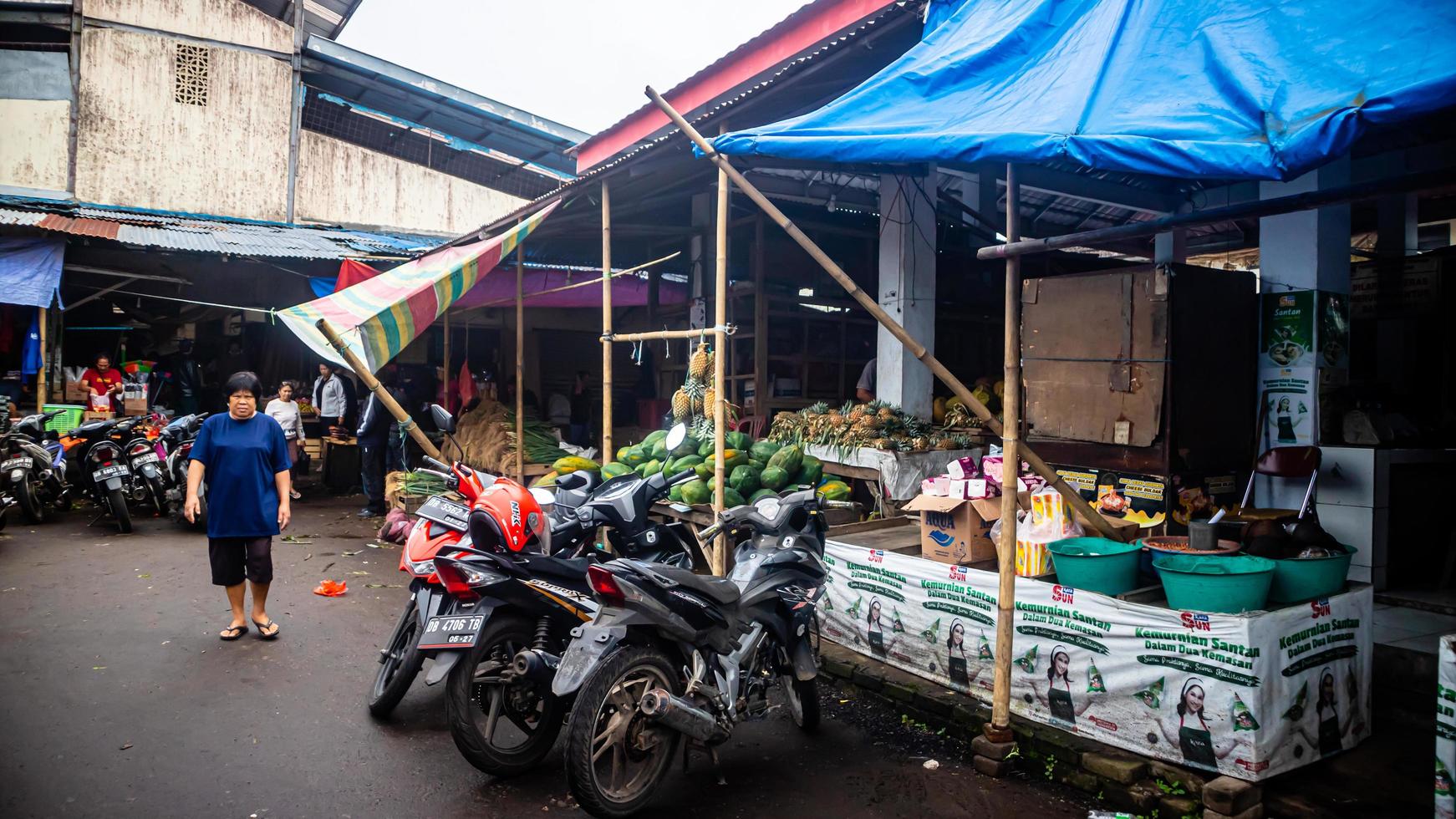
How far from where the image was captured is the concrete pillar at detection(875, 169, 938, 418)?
815 centimetres

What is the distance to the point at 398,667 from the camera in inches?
184

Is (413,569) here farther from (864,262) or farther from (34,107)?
(34,107)

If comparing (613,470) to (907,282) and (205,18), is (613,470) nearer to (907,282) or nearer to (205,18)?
(907,282)

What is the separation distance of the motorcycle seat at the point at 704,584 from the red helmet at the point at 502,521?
782mm

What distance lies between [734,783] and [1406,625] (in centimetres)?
366

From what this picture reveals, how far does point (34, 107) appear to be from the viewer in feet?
52.2

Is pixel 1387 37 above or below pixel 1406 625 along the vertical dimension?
above

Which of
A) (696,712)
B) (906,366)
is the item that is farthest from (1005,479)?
(906,366)

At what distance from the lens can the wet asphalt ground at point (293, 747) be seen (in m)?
3.64

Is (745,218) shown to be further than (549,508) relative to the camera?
Yes

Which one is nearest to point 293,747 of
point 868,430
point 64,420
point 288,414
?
point 868,430

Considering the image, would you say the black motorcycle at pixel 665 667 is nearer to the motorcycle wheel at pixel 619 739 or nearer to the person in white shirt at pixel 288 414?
the motorcycle wheel at pixel 619 739

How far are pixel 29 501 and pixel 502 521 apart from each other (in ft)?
29.1

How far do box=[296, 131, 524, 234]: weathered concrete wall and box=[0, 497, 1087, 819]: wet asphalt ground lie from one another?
552 inches
